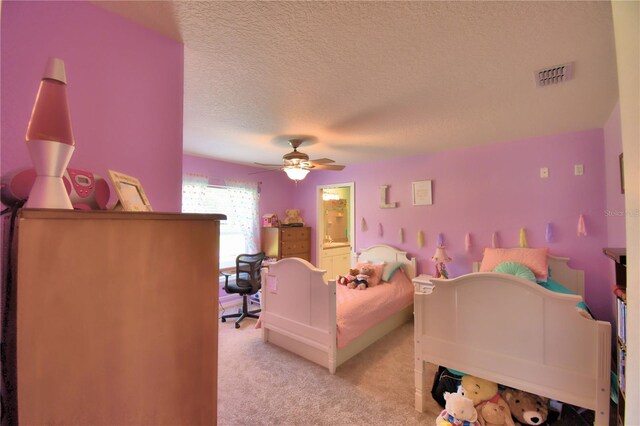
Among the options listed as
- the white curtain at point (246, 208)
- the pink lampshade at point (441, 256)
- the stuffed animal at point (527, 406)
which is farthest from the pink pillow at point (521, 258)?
the white curtain at point (246, 208)

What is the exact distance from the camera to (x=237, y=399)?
2023mm

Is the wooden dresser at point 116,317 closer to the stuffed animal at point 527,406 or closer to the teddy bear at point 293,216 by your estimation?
the stuffed animal at point 527,406

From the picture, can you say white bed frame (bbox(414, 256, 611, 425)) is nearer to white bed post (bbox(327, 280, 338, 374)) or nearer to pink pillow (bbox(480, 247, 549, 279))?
white bed post (bbox(327, 280, 338, 374))

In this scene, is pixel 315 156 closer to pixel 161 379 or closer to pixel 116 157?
pixel 116 157

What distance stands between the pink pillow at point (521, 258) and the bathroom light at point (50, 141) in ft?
11.6

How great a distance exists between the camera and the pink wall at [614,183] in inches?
85.5

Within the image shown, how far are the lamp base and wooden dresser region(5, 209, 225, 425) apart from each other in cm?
14

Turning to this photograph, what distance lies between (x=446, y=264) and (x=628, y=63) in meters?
3.10

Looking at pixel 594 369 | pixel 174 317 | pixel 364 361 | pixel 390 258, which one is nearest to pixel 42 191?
pixel 174 317

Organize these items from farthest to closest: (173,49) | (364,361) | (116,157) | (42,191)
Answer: (364,361), (173,49), (116,157), (42,191)

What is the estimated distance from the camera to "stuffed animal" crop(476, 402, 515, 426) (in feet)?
5.25

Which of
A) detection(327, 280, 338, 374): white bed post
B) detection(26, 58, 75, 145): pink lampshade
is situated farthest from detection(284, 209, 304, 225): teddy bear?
detection(26, 58, 75, 145): pink lampshade

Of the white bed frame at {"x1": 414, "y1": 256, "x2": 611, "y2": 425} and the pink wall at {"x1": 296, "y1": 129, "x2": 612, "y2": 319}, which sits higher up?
the pink wall at {"x1": 296, "y1": 129, "x2": 612, "y2": 319}

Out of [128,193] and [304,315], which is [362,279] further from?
[128,193]
